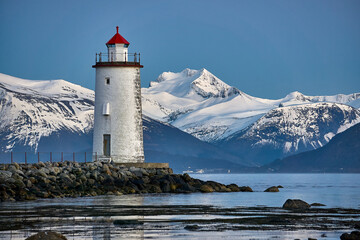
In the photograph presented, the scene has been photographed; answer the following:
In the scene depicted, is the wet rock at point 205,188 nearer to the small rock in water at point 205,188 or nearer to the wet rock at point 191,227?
the small rock in water at point 205,188

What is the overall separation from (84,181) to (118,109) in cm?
704

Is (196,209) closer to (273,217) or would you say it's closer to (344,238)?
(273,217)

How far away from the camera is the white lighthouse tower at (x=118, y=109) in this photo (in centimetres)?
5925

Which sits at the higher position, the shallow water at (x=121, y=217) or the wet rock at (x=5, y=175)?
the wet rock at (x=5, y=175)

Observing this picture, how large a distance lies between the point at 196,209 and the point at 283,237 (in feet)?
39.1

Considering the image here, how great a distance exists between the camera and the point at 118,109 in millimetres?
59375

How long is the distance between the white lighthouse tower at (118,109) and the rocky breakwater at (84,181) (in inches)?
61.8

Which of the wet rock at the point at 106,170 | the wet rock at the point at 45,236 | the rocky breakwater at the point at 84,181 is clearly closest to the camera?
the wet rock at the point at 45,236

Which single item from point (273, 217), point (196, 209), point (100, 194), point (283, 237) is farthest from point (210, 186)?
point (283, 237)

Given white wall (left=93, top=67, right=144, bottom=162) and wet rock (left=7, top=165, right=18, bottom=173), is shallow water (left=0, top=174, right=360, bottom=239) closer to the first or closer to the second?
wet rock (left=7, top=165, right=18, bottom=173)

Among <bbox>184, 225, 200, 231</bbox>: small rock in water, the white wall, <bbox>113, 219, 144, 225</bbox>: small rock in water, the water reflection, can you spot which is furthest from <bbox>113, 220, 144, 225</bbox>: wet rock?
the white wall

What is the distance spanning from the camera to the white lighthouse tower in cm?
5925

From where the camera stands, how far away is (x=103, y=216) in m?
→ 36.2

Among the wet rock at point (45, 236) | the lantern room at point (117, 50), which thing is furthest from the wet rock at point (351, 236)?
the lantern room at point (117, 50)
